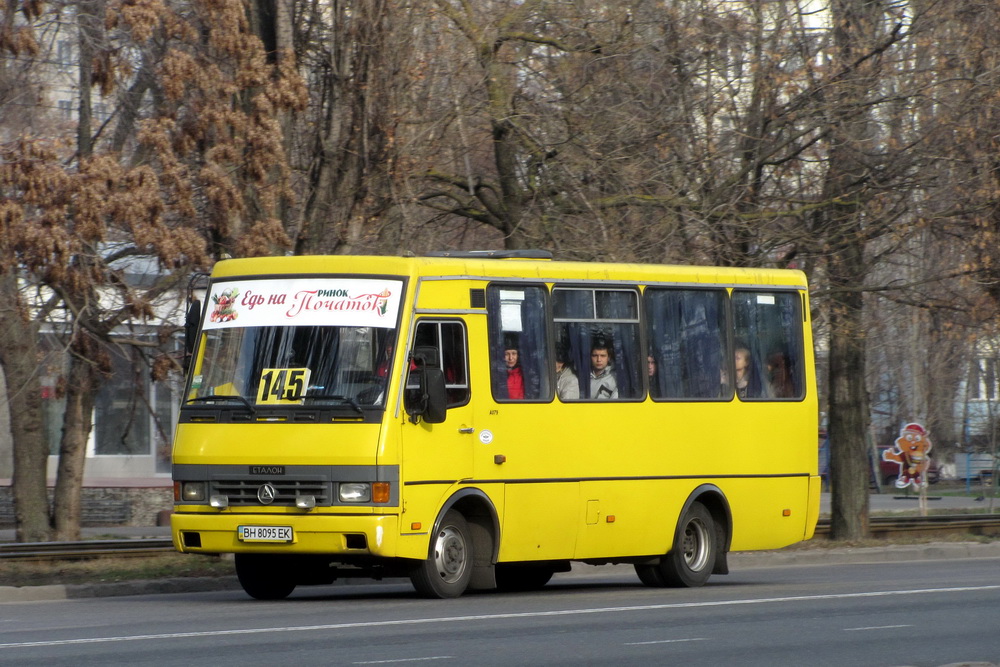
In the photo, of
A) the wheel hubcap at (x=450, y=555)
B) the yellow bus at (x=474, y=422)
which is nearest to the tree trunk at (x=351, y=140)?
the yellow bus at (x=474, y=422)

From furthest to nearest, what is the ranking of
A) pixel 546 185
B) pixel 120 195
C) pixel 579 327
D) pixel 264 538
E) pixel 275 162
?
pixel 546 185 < pixel 275 162 < pixel 120 195 < pixel 579 327 < pixel 264 538

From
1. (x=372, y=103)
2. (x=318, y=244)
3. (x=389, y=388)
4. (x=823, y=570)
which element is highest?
(x=372, y=103)

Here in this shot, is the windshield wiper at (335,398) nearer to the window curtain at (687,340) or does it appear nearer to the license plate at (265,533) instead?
the license plate at (265,533)

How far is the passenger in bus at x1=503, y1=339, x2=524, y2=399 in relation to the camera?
44.3ft

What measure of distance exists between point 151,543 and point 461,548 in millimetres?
10803

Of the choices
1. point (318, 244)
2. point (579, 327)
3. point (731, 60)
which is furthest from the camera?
point (731, 60)

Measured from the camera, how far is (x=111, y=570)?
17.0 m

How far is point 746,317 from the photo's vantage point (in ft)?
51.7

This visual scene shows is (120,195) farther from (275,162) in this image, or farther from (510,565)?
(510,565)

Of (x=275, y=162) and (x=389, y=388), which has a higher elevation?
(x=275, y=162)

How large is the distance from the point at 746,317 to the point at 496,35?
5104 mm

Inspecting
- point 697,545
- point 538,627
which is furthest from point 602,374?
point 538,627

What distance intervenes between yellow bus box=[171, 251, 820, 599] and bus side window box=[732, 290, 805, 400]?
3cm

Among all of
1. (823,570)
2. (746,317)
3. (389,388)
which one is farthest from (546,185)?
(389,388)
